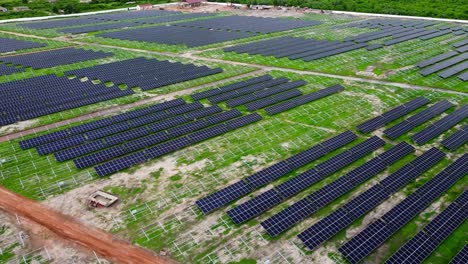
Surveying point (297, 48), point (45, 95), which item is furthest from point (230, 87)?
point (297, 48)

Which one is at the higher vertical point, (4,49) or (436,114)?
(4,49)

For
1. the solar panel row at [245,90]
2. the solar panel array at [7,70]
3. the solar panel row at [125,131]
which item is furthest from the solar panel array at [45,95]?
the solar panel row at [245,90]

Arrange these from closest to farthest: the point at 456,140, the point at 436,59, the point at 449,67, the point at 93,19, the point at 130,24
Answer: the point at 456,140 < the point at 449,67 < the point at 436,59 < the point at 130,24 < the point at 93,19

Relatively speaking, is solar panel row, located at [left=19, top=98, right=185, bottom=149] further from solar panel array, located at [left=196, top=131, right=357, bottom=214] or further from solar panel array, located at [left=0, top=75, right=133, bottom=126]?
solar panel array, located at [left=196, top=131, right=357, bottom=214]

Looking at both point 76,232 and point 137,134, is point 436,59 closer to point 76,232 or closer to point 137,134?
point 137,134

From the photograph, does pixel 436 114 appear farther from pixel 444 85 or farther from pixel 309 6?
pixel 309 6

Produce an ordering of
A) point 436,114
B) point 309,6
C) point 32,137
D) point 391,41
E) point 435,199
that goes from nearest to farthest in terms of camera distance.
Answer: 1. point 435,199
2. point 32,137
3. point 436,114
4. point 391,41
5. point 309,6

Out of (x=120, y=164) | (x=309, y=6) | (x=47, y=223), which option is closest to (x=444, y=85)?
(x=120, y=164)
